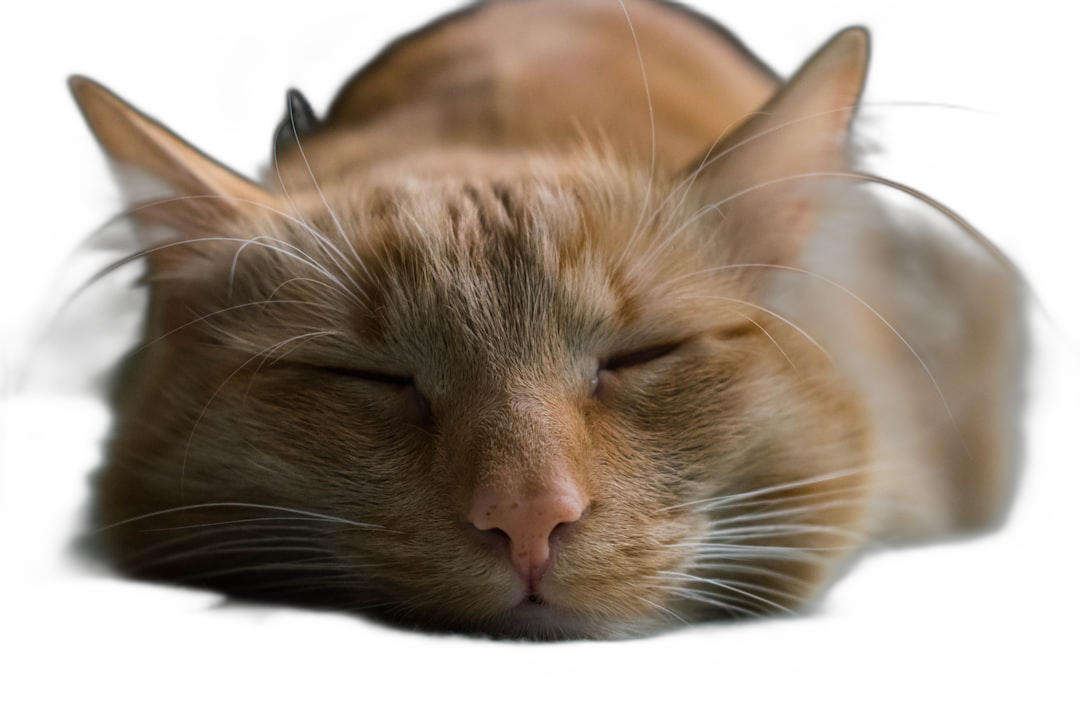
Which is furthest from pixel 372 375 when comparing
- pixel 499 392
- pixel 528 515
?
pixel 528 515

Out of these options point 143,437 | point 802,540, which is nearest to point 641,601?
point 802,540

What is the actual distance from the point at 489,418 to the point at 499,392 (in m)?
0.03

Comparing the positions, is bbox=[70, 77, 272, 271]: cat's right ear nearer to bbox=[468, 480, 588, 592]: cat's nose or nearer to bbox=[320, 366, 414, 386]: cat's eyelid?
bbox=[320, 366, 414, 386]: cat's eyelid

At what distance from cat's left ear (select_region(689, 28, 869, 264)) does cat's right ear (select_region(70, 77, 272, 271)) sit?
1.95ft

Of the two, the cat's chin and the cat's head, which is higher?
the cat's head

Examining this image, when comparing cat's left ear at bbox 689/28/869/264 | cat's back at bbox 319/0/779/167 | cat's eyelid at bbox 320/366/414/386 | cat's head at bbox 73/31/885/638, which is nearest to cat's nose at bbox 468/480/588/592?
cat's head at bbox 73/31/885/638

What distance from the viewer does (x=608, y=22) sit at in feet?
7.59

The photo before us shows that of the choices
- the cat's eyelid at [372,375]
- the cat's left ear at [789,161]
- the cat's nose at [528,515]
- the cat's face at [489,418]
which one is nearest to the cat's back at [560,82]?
the cat's left ear at [789,161]

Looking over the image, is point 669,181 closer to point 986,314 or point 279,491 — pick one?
point 279,491

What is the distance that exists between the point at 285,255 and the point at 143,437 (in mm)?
295

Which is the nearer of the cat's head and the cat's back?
the cat's head

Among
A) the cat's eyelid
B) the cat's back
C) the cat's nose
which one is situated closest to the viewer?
the cat's nose

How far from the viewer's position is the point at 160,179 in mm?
1380

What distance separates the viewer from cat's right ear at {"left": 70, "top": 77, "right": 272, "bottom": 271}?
52.6 inches
